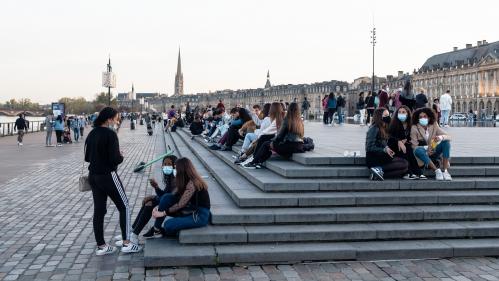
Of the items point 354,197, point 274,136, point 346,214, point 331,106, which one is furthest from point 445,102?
point 346,214

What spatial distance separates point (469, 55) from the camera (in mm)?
117438

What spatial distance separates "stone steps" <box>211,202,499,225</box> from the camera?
7.33 m

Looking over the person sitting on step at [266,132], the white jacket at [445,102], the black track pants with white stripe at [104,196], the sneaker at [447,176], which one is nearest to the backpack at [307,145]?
the person sitting on step at [266,132]

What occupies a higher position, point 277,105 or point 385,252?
point 277,105

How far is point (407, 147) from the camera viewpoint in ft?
28.9

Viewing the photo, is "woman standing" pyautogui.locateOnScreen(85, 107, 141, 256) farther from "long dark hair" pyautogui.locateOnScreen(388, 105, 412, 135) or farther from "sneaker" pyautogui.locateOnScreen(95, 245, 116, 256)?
"long dark hair" pyautogui.locateOnScreen(388, 105, 412, 135)

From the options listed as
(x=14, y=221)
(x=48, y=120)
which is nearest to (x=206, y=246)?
(x=14, y=221)

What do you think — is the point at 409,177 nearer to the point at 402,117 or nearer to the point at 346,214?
the point at 402,117

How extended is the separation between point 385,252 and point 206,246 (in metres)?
2.40

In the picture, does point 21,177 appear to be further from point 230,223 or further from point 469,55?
point 469,55

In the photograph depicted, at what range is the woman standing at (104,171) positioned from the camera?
677 centimetres

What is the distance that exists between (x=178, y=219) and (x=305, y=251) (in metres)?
1.77

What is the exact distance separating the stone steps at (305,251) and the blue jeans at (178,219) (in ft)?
0.66

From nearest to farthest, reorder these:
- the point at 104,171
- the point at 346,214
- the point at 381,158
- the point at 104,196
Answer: the point at 104,171
the point at 104,196
the point at 346,214
the point at 381,158
